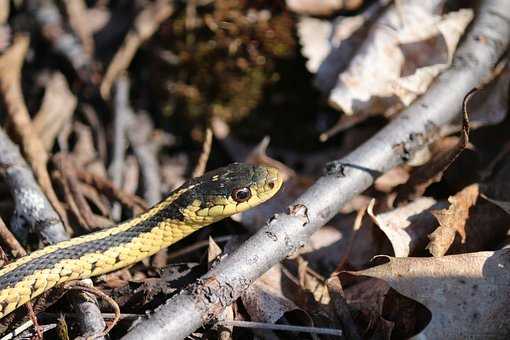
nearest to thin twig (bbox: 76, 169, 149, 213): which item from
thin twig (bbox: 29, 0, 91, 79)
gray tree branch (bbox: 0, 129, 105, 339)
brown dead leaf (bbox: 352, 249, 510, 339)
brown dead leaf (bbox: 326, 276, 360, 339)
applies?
gray tree branch (bbox: 0, 129, 105, 339)

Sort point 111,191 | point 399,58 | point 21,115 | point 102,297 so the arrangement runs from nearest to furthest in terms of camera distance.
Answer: point 102,297 → point 111,191 → point 21,115 → point 399,58

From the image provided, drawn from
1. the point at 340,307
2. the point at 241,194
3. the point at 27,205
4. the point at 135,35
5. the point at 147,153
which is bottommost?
the point at 340,307

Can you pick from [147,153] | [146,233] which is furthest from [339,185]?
[147,153]

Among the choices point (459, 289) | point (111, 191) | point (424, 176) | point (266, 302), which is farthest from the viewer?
point (111, 191)

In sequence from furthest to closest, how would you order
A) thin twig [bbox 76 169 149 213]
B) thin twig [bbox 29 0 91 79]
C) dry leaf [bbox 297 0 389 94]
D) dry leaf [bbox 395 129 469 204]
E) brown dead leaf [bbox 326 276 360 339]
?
thin twig [bbox 29 0 91 79] < dry leaf [bbox 297 0 389 94] < thin twig [bbox 76 169 149 213] < dry leaf [bbox 395 129 469 204] < brown dead leaf [bbox 326 276 360 339]

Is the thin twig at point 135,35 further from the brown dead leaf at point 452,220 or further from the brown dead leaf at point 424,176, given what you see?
the brown dead leaf at point 452,220

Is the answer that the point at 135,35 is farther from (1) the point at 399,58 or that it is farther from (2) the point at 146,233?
(1) the point at 399,58

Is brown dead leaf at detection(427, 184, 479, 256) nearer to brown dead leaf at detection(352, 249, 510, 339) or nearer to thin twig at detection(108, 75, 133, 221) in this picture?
brown dead leaf at detection(352, 249, 510, 339)
